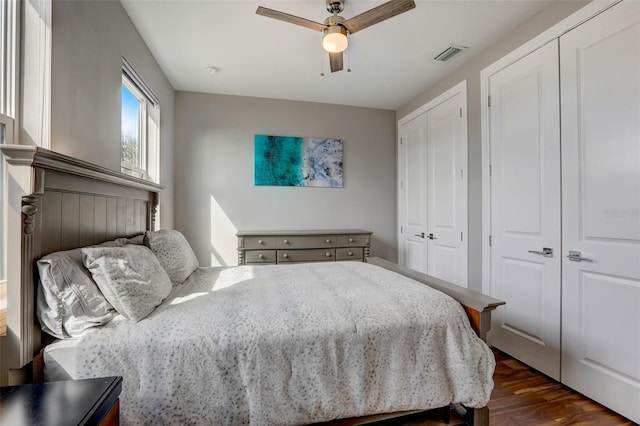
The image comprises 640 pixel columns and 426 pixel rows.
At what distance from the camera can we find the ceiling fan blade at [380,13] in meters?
1.68

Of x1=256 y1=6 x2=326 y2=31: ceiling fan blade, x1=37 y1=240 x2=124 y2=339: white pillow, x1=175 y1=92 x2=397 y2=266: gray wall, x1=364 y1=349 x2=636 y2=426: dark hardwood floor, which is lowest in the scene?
x1=364 y1=349 x2=636 y2=426: dark hardwood floor

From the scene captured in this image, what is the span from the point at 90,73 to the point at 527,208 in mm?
3069

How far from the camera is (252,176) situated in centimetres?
362

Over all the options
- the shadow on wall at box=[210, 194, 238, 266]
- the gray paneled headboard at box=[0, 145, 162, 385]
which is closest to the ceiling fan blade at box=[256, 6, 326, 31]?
the gray paneled headboard at box=[0, 145, 162, 385]

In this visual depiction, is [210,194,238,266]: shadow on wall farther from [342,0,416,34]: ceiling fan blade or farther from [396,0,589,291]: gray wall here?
[396,0,589,291]: gray wall

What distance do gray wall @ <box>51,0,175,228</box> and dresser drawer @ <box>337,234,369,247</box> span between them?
2.28 metres

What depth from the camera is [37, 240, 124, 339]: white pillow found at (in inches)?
41.9

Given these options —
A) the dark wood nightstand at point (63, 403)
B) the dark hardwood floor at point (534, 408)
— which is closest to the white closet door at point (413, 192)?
the dark hardwood floor at point (534, 408)

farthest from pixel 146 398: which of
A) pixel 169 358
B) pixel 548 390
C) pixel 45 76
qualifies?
pixel 548 390

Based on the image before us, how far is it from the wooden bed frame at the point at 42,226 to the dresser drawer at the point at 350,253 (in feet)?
5.63

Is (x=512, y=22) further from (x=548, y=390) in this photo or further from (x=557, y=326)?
(x=548, y=390)

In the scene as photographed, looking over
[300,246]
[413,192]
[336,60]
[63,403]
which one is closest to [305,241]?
[300,246]

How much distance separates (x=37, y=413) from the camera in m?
0.70

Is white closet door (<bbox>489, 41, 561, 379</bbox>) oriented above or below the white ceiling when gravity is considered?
below
